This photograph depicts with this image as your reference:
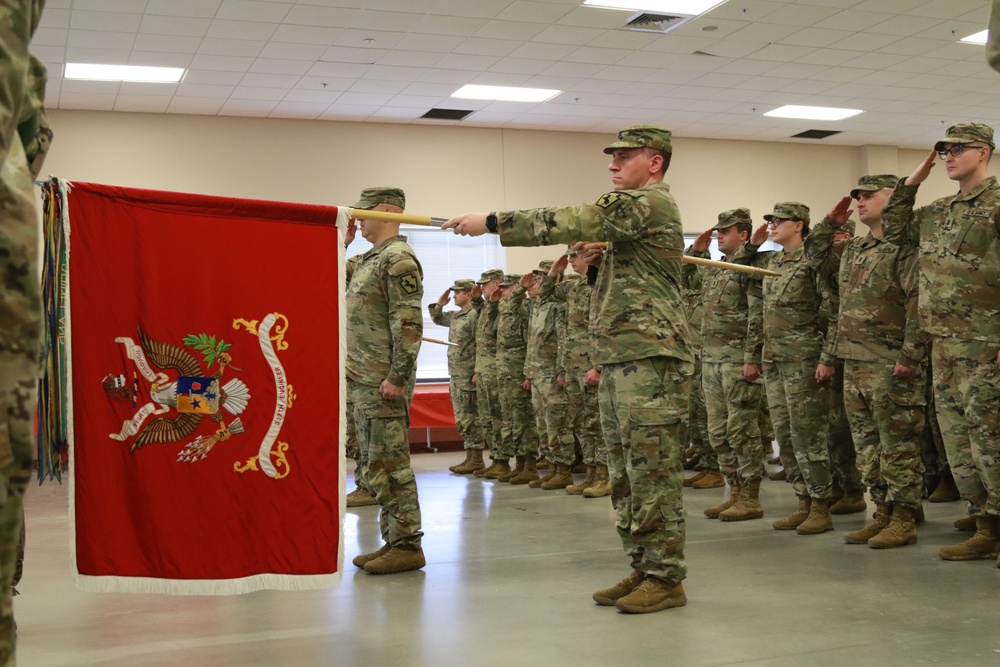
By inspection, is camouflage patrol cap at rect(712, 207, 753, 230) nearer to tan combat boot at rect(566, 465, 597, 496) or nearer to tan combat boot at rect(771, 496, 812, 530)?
tan combat boot at rect(771, 496, 812, 530)

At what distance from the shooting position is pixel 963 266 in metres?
4.29

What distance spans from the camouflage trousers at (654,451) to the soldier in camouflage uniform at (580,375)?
303 cm

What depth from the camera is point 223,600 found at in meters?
3.93

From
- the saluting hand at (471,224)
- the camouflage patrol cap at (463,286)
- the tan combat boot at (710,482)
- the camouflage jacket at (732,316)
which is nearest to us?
the saluting hand at (471,224)

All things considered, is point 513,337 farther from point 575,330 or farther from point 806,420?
point 806,420

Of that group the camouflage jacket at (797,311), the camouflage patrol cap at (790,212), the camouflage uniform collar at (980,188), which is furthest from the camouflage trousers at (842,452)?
the camouflage uniform collar at (980,188)

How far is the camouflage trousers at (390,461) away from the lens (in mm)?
4367

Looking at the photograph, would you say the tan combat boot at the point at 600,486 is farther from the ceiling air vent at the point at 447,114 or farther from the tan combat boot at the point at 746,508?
the ceiling air vent at the point at 447,114

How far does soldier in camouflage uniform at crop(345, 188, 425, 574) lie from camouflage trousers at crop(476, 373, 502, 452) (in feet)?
13.8

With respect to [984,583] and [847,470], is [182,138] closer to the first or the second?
[847,470]

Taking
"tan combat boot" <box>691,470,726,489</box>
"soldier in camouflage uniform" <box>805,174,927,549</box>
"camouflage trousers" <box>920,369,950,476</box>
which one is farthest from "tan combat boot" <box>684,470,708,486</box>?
"soldier in camouflage uniform" <box>805,174,927,549</box>

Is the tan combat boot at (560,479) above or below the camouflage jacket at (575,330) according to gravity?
below

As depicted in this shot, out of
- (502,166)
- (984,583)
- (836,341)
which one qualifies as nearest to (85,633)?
(984,583)

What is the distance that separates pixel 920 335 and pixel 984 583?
1.22 metres
